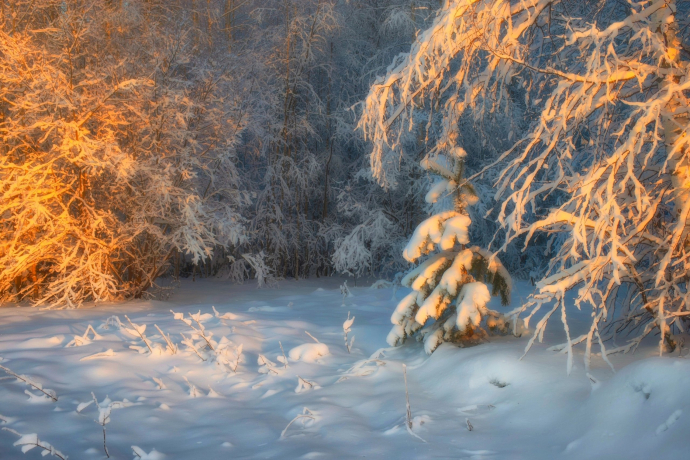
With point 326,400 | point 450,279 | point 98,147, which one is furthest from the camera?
point 98,147

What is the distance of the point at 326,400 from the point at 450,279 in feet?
5.43

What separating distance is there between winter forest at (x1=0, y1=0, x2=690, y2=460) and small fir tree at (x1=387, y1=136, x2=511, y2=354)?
3cm

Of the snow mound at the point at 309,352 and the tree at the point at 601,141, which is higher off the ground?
the tree at the point at 601,141

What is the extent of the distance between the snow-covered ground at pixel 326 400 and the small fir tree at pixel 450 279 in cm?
24

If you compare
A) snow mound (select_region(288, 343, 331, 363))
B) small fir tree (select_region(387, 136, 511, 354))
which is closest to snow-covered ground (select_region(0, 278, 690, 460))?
snow mound (select_region(288, 343, 331, 363))

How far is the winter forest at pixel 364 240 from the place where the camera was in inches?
124

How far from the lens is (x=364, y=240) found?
12297 millimetres

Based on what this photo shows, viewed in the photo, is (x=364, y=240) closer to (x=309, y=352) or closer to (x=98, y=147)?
(x=98, y=147)

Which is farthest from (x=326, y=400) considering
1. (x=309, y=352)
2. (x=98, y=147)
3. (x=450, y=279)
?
(x=98, y=147)

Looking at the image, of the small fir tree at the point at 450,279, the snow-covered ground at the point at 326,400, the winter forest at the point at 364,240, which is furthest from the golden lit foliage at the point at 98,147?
the small fir tree at the point at 450,279

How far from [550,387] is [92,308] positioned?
23.0 ft

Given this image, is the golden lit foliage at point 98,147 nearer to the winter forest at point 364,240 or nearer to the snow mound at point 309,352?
the winter forest at point 364,240

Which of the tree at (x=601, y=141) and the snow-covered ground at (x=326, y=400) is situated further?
the tree at (x=601, y=141)

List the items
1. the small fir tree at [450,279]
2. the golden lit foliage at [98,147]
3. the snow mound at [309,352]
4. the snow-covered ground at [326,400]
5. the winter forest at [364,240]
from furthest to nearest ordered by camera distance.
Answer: the golden lit foliage at [98,147] → the snow mound at [309,352] → the small fir tree at [450,279] → the winter forest at [364,240] → the snow-covered ground at [326,400]
